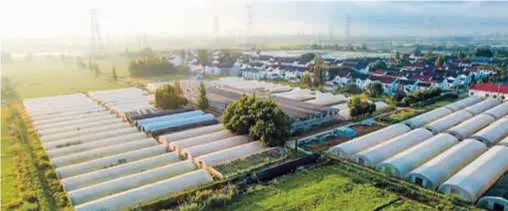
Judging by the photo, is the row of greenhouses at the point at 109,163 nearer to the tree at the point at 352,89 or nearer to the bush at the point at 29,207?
the bush at the point at 29,207

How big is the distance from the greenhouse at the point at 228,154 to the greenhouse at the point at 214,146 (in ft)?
1.94

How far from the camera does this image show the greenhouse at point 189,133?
1814 centimetres

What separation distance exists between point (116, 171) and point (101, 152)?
8.93ft

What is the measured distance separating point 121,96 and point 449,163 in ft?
76.6

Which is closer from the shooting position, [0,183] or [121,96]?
[0,183]

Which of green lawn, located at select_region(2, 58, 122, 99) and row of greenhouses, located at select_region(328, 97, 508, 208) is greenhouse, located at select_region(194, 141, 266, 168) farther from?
green lawn, located at select_region(2, 58, 122, 99)

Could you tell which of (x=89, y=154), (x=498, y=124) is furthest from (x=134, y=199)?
(x=498, y=124)

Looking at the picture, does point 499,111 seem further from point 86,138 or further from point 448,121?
point 86,138

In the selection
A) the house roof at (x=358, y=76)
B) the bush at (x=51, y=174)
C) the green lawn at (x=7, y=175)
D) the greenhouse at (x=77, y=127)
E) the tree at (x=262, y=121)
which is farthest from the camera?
the house roof at (x=358, y=76)

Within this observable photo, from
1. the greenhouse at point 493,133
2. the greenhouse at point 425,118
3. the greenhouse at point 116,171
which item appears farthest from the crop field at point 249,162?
the greenhouse at point 493,133

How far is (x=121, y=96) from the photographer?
96.7ft

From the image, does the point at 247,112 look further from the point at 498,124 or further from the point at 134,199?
the point at 498,124

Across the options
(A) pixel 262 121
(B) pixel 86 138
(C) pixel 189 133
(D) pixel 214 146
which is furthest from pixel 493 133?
(B) pixel 86 138

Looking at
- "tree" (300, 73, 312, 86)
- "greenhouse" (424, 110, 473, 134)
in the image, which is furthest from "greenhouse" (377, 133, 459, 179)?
"tree" (300, 73, 312, 86)
